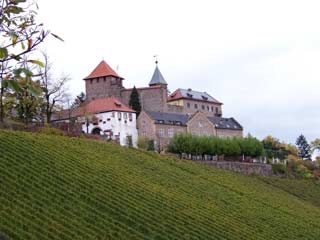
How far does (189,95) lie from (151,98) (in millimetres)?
16501

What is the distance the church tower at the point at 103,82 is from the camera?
324ft

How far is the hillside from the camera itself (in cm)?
2102

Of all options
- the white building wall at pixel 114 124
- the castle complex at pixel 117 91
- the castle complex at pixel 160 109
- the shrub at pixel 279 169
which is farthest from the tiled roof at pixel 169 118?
the shrub at pixel 279 169

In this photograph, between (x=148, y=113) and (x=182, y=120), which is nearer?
(x=148, y=113)

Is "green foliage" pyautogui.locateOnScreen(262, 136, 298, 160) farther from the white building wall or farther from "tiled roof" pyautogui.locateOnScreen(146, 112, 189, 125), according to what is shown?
the white building wall

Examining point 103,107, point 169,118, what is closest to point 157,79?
point 169,118

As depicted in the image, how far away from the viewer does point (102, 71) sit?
99.8 metres

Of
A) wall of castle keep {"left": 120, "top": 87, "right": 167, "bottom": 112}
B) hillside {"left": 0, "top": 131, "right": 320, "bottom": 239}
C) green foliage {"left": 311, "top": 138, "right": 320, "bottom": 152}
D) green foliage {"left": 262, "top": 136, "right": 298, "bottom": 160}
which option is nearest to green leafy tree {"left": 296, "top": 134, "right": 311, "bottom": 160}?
green foliage {"left": 311, "top": 138, "right": 320, "bottom": 152}

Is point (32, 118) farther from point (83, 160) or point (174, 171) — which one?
point (83, 160)

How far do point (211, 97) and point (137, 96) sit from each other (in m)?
29.5

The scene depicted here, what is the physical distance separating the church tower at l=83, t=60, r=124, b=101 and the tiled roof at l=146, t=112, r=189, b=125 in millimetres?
9107

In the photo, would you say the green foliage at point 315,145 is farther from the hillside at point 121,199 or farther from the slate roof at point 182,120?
the hillside at point 121,199

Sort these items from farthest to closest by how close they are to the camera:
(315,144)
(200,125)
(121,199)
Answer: (315,144) → (200,125) → (121,199)

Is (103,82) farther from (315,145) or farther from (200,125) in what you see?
(315,145)
